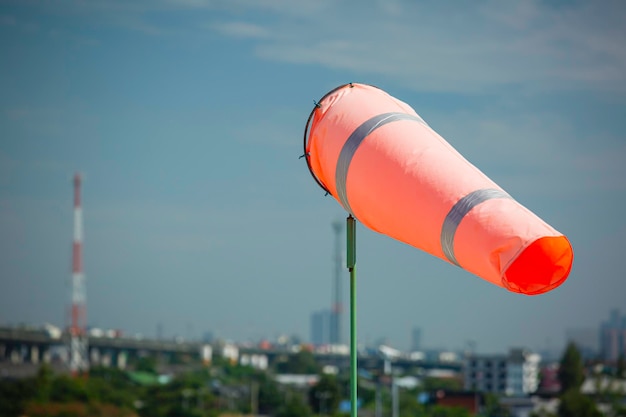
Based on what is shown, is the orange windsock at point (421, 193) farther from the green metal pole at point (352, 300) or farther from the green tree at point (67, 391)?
the green tree at point (67, 391)

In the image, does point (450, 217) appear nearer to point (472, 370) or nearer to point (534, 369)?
point (472, 370)

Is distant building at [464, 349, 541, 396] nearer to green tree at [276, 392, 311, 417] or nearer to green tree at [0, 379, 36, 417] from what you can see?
green tree at [276, 392, 311, 417]

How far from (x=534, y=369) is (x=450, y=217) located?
147320mm

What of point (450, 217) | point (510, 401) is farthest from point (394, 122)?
point (510, 401)

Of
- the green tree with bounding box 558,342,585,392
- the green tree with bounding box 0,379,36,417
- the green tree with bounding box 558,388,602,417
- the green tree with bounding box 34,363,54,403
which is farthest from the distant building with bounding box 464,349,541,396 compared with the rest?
the green tree with bounding box 0,379,36,417

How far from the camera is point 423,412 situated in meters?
82.5

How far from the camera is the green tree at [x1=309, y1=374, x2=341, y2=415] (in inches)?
3432

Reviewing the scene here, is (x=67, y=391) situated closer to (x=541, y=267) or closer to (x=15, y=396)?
(x=15, y=396)

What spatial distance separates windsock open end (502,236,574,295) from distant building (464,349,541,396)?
128 m

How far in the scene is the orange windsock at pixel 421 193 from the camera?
471cm

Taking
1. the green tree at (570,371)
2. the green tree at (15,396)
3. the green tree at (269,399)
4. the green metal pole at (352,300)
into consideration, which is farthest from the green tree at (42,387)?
the green metal pole at (352,300)

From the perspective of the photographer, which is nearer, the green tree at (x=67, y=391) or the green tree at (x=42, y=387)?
the green tree at (x=42, y=387)

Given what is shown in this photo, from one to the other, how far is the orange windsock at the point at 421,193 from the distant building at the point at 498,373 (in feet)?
417

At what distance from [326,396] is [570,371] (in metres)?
27.3
